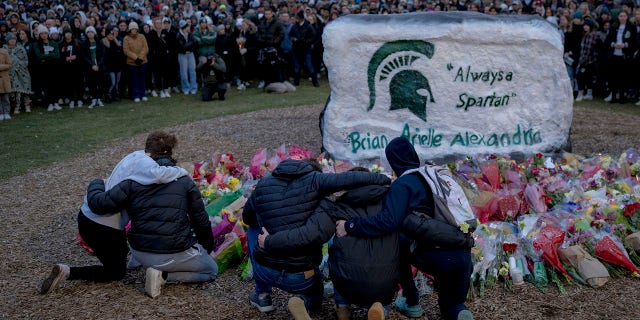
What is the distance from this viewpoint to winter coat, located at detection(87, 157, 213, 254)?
5.29m

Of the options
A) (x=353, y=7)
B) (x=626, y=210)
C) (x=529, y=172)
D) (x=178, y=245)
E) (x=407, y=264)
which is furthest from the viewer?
(x=353, y=7)

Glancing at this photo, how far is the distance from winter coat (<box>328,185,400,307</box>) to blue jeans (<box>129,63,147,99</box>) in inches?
455

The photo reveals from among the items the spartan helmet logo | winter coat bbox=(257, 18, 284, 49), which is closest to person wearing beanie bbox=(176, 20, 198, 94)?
winter coat bbox=(257, 18, 284, 49)

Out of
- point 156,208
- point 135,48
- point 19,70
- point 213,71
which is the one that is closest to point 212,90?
point 213,71

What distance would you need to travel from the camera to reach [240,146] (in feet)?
34.2

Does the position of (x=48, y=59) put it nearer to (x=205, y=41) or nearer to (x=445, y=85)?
(x=205, y=41)

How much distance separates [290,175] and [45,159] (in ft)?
22.1

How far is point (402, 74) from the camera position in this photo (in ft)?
28.0

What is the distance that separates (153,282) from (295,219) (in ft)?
4.77

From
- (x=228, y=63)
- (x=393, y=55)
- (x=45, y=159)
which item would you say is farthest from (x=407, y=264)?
(x=228, y=63)

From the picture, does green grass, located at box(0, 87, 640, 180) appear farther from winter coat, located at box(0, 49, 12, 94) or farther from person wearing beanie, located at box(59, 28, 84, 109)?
winter coat, located at box(0, 49, 12, 94)

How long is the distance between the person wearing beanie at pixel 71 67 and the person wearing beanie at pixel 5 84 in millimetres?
1187

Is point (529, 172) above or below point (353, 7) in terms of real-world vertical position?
below

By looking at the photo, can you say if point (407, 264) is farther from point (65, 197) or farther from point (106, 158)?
point (106, 158)
